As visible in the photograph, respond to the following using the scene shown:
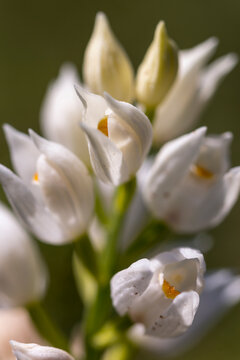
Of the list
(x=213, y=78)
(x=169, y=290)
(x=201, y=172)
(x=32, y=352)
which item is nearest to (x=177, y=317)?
(x=169, y=290)

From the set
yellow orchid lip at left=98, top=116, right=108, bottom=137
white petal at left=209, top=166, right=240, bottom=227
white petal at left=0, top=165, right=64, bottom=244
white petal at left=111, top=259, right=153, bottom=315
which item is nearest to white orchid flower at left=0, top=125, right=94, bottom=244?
white petal at left=0, top=165, right=64, bottom=244

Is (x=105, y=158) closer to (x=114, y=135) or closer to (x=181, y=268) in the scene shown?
(x=114, y=135)

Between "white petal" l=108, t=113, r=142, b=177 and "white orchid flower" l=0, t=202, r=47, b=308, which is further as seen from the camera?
"white orchid flower" l=0, t=202, r=47, b=308

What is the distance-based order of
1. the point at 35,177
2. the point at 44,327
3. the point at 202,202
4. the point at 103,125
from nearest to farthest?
1. the point at 103,125
2. the point at 35,177
3. the point at 202,202
4. the point at 44,327

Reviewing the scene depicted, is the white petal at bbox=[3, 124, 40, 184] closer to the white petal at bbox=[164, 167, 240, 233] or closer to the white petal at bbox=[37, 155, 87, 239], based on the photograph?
the white petal at bbox=[37, 155, 87, 239]

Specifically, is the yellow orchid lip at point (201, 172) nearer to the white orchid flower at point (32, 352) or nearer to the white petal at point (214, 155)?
the white petal at point (214, 155)
